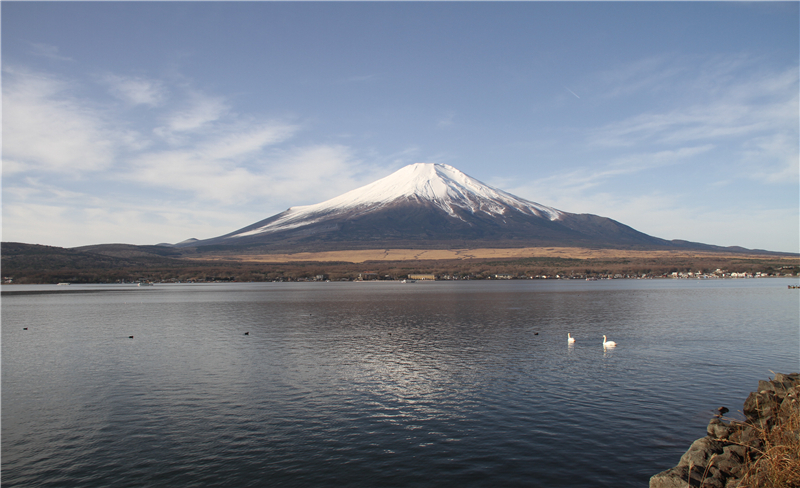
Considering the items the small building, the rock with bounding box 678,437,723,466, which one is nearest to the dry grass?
the rock with bounding box 678,437,723,466

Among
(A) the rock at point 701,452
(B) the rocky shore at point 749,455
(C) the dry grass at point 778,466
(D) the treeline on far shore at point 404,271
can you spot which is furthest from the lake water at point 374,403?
(D) the treeline on far shore at point 404,271

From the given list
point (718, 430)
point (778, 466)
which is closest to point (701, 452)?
point (718, 430)

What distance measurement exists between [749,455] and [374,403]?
1318cm

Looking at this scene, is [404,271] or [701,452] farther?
[404,271]

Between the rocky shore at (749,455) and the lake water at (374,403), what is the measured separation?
1538 millimetres

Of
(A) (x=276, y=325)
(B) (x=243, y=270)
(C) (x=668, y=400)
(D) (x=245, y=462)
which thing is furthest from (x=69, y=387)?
(B) (x=243, y=270)

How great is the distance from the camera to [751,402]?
666 inches

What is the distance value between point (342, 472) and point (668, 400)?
1428 centimetres

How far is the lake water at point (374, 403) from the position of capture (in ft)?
46.8

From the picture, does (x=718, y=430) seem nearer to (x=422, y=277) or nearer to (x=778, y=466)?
(x=778, y=466)

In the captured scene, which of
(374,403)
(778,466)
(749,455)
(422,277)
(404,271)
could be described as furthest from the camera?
(404,271)

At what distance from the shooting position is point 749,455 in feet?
40.8

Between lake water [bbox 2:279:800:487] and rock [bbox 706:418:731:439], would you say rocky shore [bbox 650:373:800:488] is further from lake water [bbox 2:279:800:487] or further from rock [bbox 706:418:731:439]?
lake water [bbox 2:279:800:487]

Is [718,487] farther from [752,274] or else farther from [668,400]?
[752,274]
